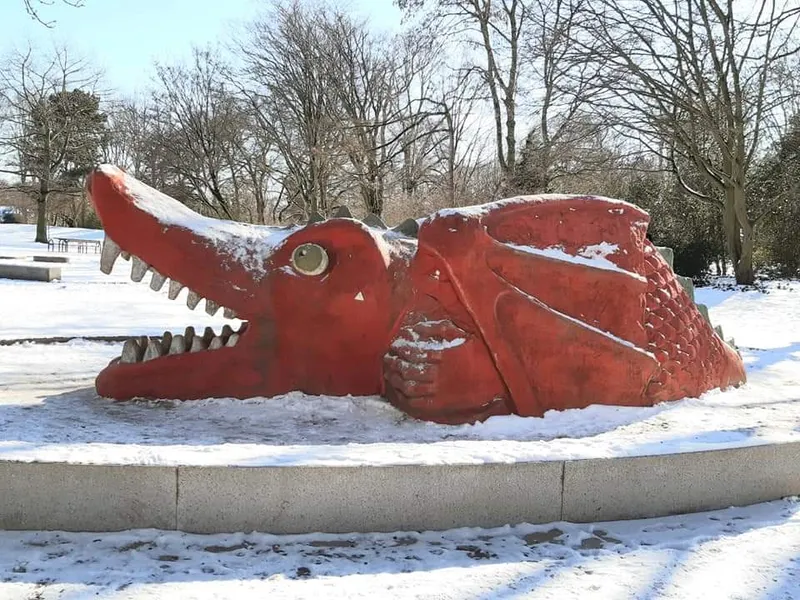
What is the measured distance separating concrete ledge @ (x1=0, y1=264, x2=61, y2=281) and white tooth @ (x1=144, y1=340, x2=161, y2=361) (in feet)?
48.0

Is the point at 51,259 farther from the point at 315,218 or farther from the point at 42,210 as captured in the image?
the point at 315,218

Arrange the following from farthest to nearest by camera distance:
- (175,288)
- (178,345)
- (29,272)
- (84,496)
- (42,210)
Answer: (42,210) → (29,272) → (178,345) → (175,288) → (84,496)

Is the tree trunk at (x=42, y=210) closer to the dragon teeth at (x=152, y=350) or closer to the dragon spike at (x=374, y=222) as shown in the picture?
the dragon teeth at (x=152, y=350)

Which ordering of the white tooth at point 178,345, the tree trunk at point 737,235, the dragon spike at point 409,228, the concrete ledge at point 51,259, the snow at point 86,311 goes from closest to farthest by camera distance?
the white tooth at point 178,345 → the dragon spike at point 409,228 → the snow at point 86,311 → the tree trunk at point 737,235 → the concrete ledge at point 51,259

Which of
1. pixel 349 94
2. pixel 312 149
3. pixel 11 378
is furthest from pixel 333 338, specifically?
pixel 349 94

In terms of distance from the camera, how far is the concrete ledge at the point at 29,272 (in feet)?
55.6

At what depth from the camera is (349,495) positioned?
277 cm

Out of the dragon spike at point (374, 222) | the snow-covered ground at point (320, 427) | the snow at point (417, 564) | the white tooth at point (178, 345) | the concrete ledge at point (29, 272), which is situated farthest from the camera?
the concrete ledge at point (29, 272)

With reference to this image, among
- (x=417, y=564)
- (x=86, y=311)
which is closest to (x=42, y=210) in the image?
(x=86, y=311)

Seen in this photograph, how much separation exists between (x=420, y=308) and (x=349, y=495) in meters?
1.52

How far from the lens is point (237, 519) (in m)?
2.71

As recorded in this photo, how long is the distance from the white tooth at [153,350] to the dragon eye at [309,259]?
3.39ft

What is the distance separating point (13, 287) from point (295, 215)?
489 inches

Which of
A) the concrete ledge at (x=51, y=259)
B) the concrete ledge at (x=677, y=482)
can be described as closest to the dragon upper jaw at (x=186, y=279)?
the concrete ledge at (x=677, y=482)
